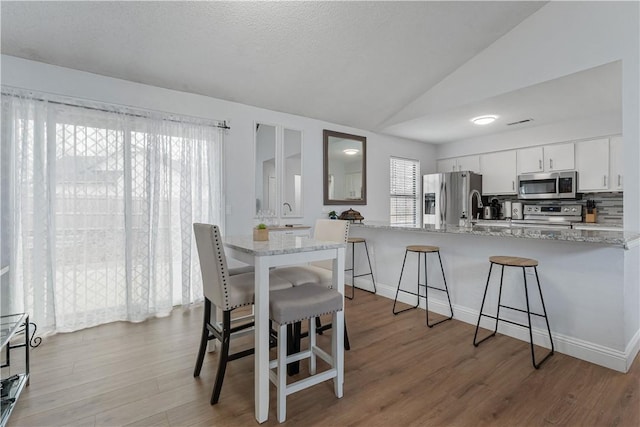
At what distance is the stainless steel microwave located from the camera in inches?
174

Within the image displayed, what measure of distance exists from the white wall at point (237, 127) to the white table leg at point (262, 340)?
221cm

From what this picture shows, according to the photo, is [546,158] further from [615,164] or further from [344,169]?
[344,169]

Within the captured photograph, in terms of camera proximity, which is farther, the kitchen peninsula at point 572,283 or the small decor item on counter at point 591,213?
the small decor item on counter at point 591,213

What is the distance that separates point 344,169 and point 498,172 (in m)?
2.72

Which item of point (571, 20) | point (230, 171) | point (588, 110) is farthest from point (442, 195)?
point (230, 171)

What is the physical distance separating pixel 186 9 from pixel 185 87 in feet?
3.37

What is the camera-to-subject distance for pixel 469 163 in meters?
5.70

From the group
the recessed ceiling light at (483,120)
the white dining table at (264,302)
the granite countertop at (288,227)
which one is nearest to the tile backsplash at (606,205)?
the recessed ceiling light at (483,120)

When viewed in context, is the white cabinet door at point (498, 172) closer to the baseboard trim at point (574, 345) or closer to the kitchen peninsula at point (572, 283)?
the kitchen peninsula at point (572, 283)

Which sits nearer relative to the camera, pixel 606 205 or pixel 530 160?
pixel 606 205

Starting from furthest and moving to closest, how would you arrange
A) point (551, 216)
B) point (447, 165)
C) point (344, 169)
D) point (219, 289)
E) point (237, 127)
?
point (447, 165) → point (344, 169) → point (551, 216) → point (237, 127) → point (219, 289)

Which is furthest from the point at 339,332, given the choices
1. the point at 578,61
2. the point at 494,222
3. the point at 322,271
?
the point at 494,222

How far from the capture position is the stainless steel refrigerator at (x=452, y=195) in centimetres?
532

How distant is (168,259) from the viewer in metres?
3.24
